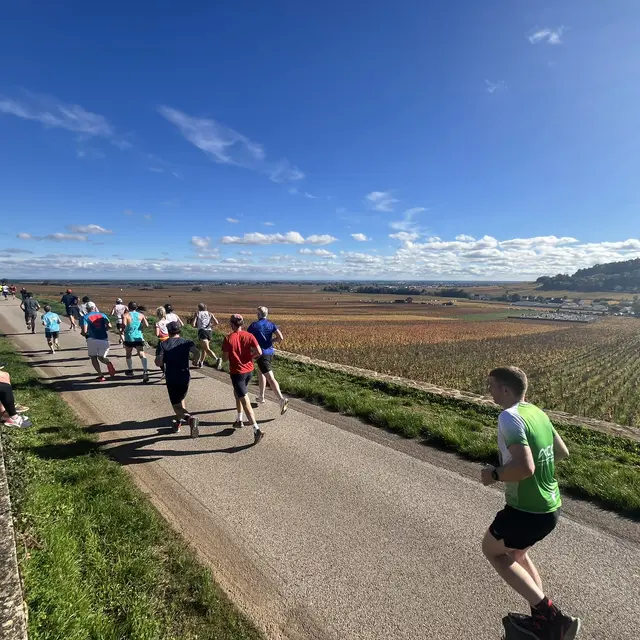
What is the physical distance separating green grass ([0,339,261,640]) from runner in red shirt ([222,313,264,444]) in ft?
6.33

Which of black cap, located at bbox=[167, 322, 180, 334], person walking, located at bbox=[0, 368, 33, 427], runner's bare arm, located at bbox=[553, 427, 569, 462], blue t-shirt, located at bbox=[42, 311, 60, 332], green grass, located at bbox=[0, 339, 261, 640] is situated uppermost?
black cap, located at bbox=[167, 322, 180, 334]

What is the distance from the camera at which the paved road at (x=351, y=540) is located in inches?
117

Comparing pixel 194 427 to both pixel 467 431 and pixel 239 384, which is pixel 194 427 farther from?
pixel 467 431

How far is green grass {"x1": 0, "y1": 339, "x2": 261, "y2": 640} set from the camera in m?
2.69

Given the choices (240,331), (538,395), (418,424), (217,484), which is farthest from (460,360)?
(217,484)

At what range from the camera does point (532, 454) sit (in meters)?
2.55

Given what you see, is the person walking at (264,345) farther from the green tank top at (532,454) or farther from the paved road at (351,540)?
the green tank top at (532,454)

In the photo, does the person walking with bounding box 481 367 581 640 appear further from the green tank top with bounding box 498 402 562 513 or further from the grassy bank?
the grassy bank

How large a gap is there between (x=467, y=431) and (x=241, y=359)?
4.08 m

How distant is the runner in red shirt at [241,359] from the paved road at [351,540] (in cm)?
51

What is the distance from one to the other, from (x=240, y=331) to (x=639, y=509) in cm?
582

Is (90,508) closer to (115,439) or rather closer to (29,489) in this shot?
(29,489)

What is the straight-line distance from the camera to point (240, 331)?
6.57 m

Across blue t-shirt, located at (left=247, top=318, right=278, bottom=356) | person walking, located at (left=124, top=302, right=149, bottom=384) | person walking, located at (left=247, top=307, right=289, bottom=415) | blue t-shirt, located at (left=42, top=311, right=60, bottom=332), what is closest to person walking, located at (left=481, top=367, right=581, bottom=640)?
Answer: person walking, located at (left=247, top=307, right=289, bottom=415)
